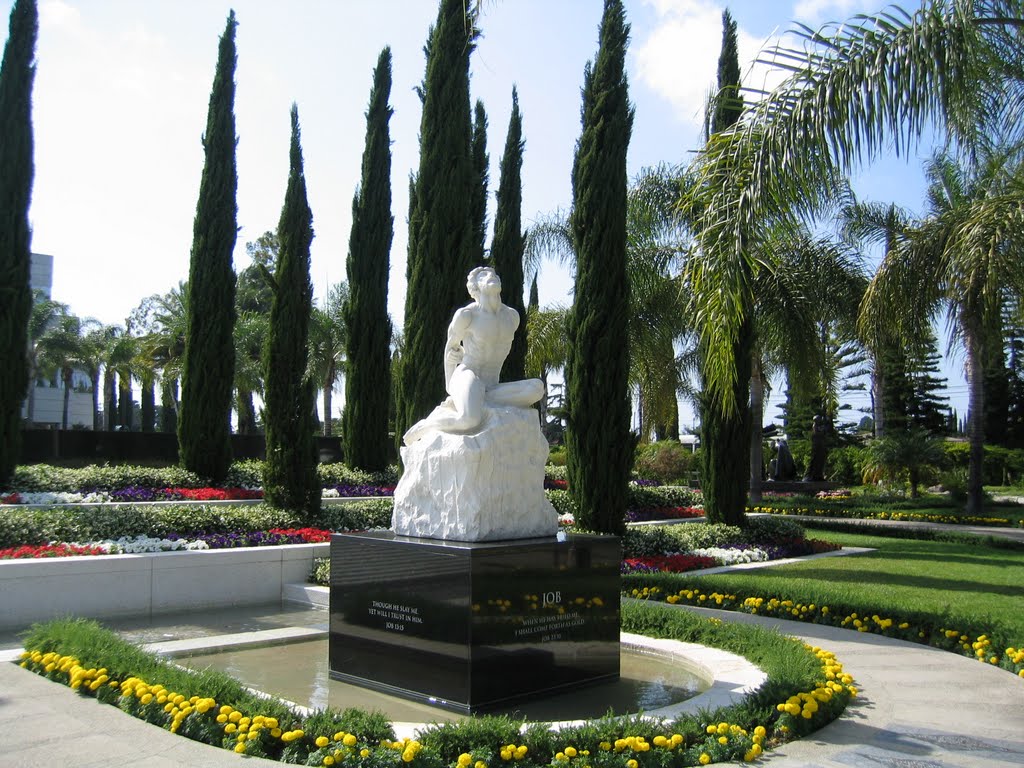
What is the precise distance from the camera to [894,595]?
1015cm

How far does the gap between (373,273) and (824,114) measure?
1571cm

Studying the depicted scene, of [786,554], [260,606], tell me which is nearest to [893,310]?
[786,554]

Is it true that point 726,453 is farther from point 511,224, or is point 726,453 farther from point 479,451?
point 479,451

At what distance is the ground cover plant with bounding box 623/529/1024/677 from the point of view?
300 inches

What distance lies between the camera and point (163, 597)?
10.3 m

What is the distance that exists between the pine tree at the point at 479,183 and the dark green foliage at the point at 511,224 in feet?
1.36

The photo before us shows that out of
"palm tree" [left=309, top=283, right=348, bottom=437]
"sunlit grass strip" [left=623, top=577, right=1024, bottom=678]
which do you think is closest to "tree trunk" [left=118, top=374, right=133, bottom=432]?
"palm tree" [left=309, top=283, right=348, bottom=437]

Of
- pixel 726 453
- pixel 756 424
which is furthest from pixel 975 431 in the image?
pixel 726 453

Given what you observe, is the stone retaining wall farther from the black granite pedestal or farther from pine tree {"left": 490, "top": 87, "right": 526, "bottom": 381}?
pine tree {"left": 490, "top": 87, "right": 526, "bottom": 381}

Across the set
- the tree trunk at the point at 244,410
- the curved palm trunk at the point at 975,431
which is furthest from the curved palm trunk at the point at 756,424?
the tree trunk at the point at 244,410

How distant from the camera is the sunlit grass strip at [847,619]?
7.09m

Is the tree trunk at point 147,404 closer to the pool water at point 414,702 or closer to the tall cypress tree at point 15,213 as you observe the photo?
the tall cypress tree at point 15,213

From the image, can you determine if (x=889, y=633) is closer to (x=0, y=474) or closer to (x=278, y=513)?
(x=278, y=513)

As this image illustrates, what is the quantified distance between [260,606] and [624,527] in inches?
230
